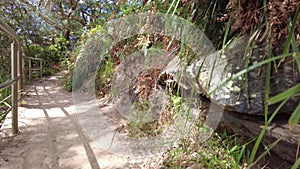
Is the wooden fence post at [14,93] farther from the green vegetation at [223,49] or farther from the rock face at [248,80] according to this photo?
the rock face at [248,80]

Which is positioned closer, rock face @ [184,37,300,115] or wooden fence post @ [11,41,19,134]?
rock face @ [184,37,300,115]

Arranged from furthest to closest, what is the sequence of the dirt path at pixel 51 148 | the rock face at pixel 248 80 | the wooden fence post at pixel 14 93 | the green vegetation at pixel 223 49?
the wooden fence post at pixel 14 93
the dirt path at pixel 51 148
the rock face at pixel 248 80
the green vegetation at pixel 223 49

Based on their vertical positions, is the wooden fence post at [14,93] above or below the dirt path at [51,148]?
above

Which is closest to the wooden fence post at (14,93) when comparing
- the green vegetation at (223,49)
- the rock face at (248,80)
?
the green vegetation at (223,49)

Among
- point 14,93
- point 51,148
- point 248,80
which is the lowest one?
point 51,148

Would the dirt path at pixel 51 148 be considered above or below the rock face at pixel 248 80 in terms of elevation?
below

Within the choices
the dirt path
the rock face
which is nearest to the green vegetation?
the rock face

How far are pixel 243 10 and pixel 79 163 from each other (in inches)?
48.5

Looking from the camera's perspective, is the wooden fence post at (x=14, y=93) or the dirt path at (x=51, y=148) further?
the wooden fence post at (x=14, y=93)

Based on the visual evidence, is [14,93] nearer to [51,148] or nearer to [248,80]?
[51,148]

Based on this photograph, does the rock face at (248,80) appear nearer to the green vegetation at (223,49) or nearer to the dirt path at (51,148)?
the green vegetation at (223,49)

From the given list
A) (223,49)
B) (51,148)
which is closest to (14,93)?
(51,148)

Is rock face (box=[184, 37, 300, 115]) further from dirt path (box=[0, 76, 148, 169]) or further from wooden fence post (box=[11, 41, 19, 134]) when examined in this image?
wooden fence post (box=[11, 41, 19, 134])

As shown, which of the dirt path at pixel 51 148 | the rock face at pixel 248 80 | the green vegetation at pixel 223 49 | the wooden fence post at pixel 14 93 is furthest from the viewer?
the wooden fence post at pixel 14 93
